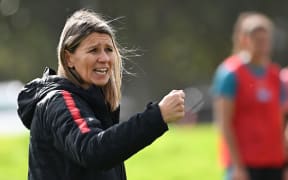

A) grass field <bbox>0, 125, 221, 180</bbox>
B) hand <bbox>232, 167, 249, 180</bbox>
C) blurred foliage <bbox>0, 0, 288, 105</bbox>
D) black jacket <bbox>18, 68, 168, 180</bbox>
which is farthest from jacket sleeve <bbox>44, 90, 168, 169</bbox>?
blurred foliage <bbox>0, 0, 288, 105</bbox>

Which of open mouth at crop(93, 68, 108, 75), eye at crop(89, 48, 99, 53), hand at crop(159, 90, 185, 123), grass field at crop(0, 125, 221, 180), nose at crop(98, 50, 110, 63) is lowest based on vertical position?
grass field at crop(0, 125, 221, 180)

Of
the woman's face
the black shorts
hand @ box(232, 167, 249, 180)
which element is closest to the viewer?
the woman's face

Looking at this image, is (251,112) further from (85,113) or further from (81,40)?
(85,113)

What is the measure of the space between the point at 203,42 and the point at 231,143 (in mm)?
40297

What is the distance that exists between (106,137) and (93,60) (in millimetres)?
465

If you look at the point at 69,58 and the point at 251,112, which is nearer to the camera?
the point at 69,58

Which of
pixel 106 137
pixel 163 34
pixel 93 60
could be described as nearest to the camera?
pixel 106 137

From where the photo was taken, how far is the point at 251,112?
26.2 ft

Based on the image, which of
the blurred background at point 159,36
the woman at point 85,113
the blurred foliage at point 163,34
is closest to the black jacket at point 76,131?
the woman at point 85,113

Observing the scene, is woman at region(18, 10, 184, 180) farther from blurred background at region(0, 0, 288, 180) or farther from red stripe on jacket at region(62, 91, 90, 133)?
blurred background at region(0, 0, 288, 180)

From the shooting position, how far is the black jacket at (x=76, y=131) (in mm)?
4199

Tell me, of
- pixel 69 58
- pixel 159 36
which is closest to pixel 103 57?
pixel 69 58

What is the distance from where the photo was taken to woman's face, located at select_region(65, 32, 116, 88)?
457 centimetres

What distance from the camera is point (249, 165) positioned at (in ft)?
26.4
